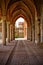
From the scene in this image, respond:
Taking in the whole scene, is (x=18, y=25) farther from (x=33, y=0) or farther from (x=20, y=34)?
(x=33, y=0)

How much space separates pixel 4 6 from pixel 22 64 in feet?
53.2

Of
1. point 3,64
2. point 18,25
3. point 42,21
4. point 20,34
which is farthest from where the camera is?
point 18,25

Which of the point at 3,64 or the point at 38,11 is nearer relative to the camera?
the point at 3,64

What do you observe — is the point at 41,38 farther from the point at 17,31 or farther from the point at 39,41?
the point at 17,31

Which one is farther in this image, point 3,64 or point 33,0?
point 33,0

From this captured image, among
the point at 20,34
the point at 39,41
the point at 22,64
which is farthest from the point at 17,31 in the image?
the point at 22,64

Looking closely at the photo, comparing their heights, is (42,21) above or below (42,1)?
below

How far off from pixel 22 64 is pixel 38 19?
57.6 ft

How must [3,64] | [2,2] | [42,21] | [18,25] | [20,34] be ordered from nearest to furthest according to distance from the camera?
[3,64] < [2,2] < [42,21] < [20,34] < [18,25]

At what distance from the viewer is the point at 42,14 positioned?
88.4 ft

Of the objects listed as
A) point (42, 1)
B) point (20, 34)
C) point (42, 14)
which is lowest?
point (20, 34)

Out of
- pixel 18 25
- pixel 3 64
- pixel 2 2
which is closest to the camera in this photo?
pixel 3 64

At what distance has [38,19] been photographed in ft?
90.7

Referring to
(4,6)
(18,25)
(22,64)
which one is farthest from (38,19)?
(18,25)
